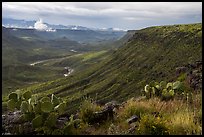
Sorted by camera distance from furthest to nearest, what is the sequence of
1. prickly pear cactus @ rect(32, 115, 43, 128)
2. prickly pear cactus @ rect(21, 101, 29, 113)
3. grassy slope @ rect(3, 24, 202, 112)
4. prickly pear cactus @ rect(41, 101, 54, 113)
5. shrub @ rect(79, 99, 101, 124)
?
grassy slope @ rect(3, 24, 202, 112) < shrub @ rect(79, 99, 101, 124) < prickly pear cactus @ rect(21, 101, 29, 113) < prickly pear cactus @ rect(41, 101, 54, 113) < prickly pear cactus @ rect(32, 115, 43, 128)

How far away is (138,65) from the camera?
144750mm

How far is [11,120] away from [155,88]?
6.75 metres

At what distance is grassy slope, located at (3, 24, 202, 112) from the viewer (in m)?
117

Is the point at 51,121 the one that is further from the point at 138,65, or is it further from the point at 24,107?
the point at 138,65

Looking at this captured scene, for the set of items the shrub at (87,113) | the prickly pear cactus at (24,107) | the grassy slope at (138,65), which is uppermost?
the prickly pear cactus at (24,107)

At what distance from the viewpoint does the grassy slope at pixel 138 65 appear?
4606 inches

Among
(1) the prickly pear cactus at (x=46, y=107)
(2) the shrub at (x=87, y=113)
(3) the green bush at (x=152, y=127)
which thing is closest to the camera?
(3) the green bush at (x=152, y=127)

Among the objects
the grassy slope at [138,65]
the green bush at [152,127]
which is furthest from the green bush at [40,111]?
the grassy slope at [138,65]

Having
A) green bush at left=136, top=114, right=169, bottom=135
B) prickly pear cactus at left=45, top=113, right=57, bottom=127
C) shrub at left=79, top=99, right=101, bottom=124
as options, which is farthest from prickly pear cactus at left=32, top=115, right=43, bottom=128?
green bush at left=136, top=114, right=169, bottom=135

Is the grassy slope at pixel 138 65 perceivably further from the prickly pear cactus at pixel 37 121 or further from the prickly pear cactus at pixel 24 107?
the prickly pear cactus at pixel 37 121

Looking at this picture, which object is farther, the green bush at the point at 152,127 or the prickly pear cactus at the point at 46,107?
the prickly pear cactus at the point at 46,107

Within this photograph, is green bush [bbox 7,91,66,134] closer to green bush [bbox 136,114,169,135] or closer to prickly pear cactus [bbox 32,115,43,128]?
prickly pear cactus [bbox 32,115,43,128]

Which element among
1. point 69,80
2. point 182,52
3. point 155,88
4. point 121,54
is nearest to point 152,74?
point 182,52

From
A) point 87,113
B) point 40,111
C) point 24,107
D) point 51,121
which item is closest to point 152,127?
point 87,113
